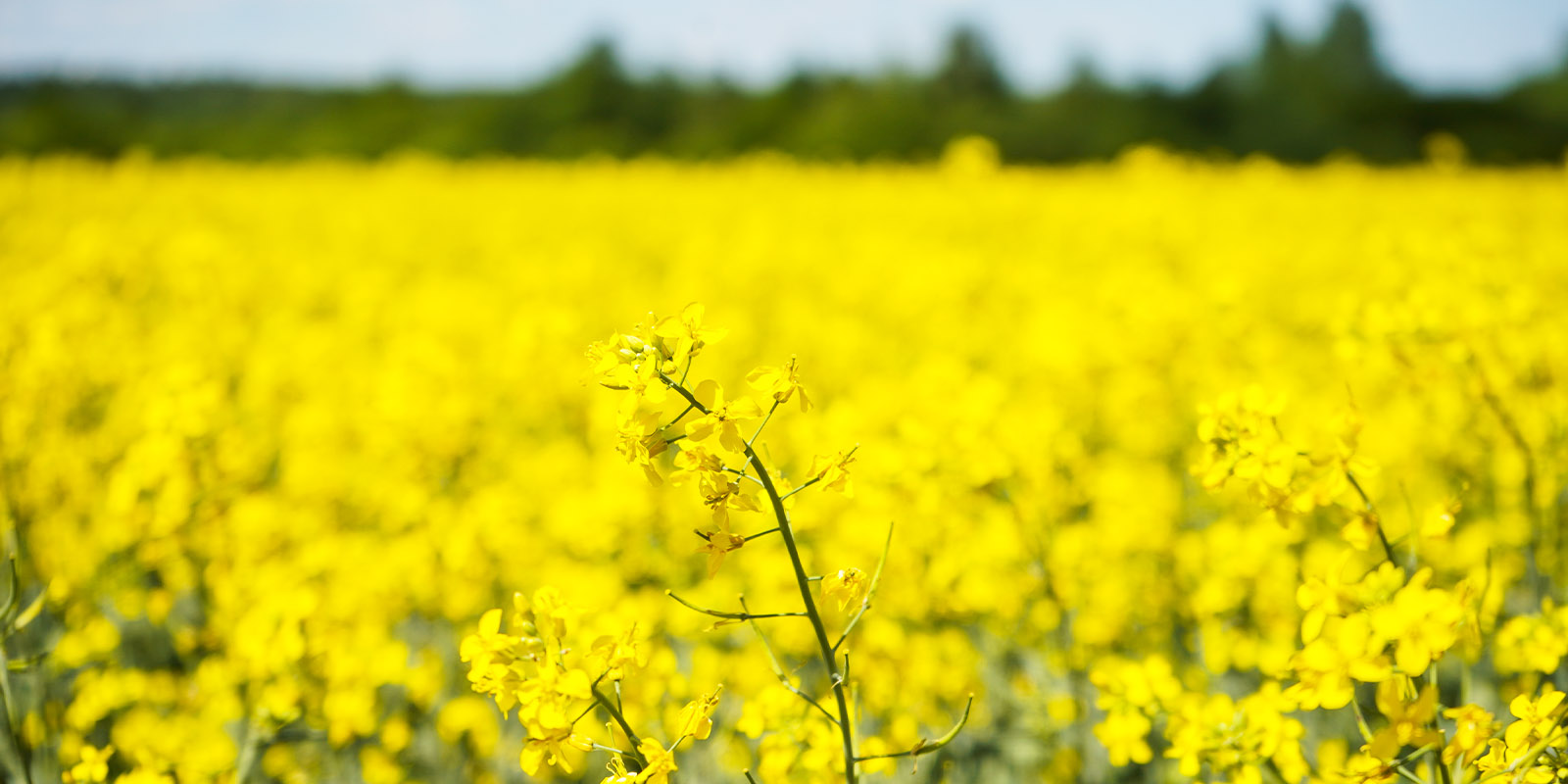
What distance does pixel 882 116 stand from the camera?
63.9 feet

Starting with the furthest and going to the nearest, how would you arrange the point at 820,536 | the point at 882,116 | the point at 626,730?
the point at 882,116, the point at 820,536, the point at 626,730

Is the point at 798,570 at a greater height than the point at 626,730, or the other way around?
the point at 798,570

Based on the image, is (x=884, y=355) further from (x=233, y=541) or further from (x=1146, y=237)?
(x=1146, y=237)

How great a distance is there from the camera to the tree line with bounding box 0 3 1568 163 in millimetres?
17922

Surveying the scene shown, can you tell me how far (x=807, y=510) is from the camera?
7.99 feet

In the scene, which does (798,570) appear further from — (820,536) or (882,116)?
(882,116)

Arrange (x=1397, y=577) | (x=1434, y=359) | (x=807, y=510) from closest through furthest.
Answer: (x=1397, y=577) < (x=1434, y=359) < (x=807, y=510)

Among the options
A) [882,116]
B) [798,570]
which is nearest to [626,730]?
[798,570]

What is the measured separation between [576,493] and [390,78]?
25699mm

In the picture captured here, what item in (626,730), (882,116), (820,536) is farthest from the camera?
(882,116)

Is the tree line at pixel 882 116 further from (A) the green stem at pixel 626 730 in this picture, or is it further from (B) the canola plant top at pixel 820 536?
(A) the green stem at pixel 626 730

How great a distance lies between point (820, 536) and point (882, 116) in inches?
704

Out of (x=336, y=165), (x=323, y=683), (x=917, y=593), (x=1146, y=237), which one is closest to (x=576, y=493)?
(x=323, y=683)

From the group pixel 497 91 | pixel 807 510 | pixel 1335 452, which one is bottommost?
pixel 807 510
